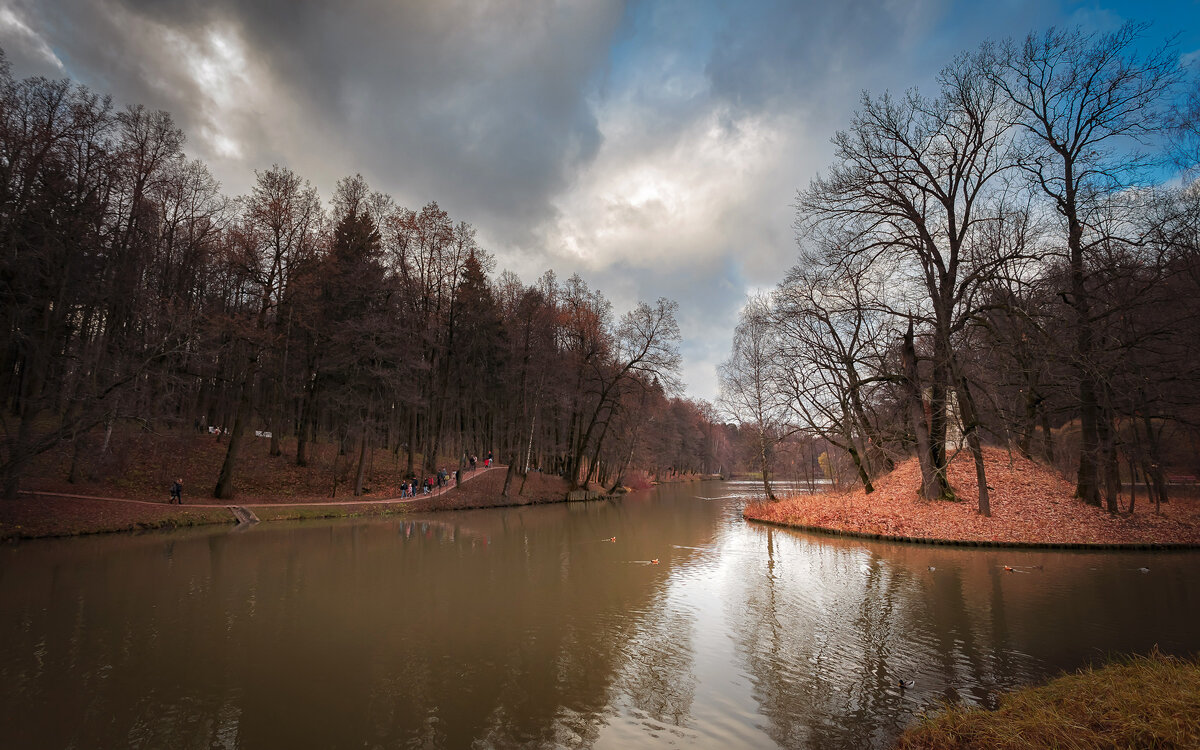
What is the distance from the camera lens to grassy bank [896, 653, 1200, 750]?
3.97 m

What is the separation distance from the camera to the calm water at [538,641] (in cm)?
591

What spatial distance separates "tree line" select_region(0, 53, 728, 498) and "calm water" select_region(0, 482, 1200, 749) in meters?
7.42

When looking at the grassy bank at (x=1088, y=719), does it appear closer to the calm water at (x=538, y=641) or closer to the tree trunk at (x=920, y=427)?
the calm water at (x=538, y=641)

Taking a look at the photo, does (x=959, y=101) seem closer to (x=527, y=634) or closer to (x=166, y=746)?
(x=527, y=634)

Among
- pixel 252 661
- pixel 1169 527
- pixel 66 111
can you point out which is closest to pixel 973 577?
pixel 1169 527

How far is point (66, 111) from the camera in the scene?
17.3m

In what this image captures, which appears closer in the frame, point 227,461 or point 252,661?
point 252,661

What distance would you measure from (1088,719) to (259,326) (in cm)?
2981

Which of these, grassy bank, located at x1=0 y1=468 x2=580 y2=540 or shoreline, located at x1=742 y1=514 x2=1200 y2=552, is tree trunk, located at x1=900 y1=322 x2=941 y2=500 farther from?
grassy bank, located at x1=0 y1=468 x2=580 y2=540

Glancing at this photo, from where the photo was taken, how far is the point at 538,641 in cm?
862

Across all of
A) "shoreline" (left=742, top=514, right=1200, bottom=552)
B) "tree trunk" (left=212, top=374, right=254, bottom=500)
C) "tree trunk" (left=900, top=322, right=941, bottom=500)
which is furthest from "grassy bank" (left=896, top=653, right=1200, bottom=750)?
"tree trunk" (left=212, top=374, right=254, bottom=500)

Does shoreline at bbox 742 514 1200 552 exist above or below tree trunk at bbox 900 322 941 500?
below

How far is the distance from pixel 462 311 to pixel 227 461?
14.8m

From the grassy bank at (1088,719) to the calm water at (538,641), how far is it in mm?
871
